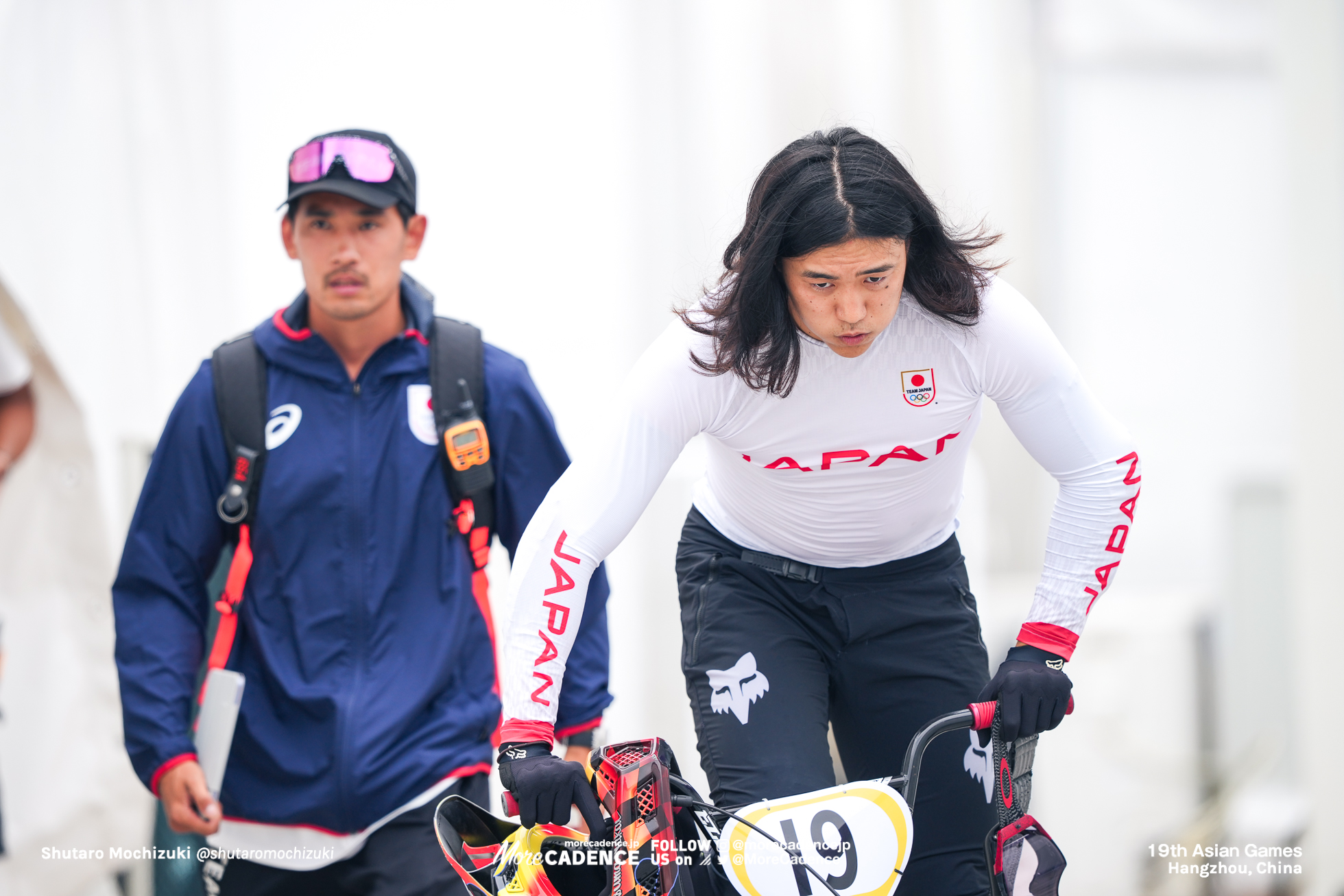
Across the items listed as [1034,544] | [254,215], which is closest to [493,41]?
[254,215]

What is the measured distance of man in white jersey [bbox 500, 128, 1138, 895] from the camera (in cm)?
185

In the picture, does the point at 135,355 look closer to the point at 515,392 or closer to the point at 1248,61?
the point at 515,392

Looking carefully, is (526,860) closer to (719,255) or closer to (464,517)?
(464,517)

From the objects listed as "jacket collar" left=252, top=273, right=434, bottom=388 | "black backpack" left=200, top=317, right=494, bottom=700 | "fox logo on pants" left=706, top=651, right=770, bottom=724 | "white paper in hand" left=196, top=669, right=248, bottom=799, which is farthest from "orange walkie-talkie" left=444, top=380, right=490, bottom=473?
"fox logo on pants" left=706, top=651, right=770, bottom=724

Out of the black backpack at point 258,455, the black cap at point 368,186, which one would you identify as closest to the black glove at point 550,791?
the black backpack at point 258,455

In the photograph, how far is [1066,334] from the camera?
428cm

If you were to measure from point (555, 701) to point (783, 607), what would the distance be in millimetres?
454

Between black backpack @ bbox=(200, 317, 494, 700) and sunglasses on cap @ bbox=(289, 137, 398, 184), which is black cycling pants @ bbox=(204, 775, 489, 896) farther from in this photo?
sunglasses on cap @ bbox=(289, 137, 398, 184)

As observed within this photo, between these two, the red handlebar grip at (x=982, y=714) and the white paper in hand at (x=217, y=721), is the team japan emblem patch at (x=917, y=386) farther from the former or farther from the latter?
the white paper in hand at (x=217, y=721)

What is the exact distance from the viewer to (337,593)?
Answer: 2361 millimetres

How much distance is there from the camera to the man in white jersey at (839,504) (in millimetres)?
1853

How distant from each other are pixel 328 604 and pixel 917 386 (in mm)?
1211

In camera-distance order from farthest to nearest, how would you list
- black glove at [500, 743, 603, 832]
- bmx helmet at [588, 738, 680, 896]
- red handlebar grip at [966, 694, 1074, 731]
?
red handlebar grip at [966, 694, 1074, 731]
black glove at [500, 743, 603, 832]
bmx helmet at [588, 738, 680, 896]

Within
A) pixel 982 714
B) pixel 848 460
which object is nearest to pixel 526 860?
pixel 982 714
